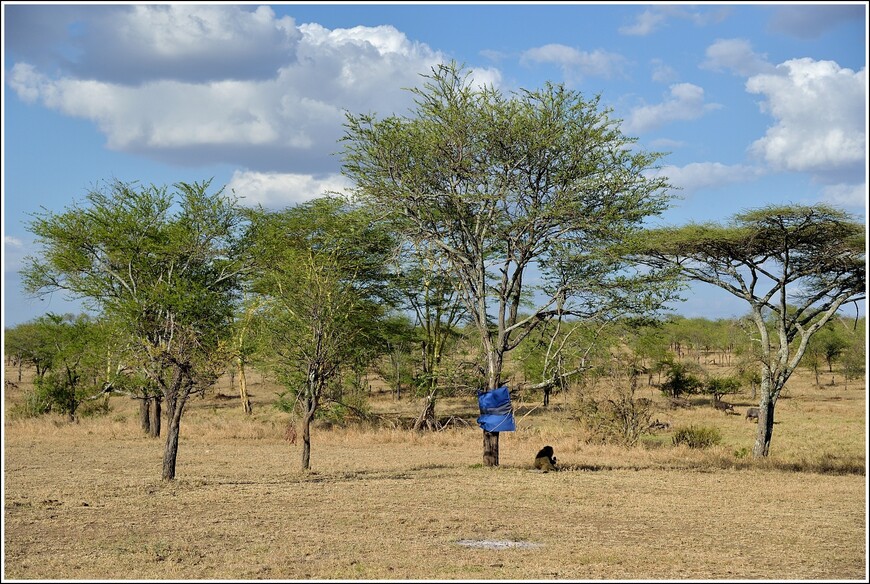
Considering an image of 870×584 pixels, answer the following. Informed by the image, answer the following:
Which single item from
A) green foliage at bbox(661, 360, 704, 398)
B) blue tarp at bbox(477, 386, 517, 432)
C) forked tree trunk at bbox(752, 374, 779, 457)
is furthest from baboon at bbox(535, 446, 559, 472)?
green foliage at bbox(661, 360, 704, 398)

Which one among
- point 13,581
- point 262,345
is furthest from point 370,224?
point 13,581

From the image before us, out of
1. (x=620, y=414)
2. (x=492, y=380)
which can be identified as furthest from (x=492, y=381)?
(x=620, y=414)

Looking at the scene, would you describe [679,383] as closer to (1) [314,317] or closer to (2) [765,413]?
(2) [765,413]

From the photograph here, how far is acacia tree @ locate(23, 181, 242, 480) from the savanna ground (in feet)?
8.41

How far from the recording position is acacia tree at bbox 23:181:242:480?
18.6 m

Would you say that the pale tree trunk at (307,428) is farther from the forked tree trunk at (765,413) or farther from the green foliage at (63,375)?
the forked tree trunk at (765,413)

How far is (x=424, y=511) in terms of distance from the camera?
14.9 meters

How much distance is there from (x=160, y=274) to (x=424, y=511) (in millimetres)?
10718

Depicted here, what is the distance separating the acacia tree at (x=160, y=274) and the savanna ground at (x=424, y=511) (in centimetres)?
256

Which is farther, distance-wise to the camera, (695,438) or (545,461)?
(695,438)

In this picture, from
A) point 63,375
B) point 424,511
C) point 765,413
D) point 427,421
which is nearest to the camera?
point 424,511

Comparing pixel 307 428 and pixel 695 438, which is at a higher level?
pixel 307 428

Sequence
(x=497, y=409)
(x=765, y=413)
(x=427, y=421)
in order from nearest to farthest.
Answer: (x=497, y=409)
(x=765, y=413)
(x=427, y=421)

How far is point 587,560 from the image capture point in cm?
1057
